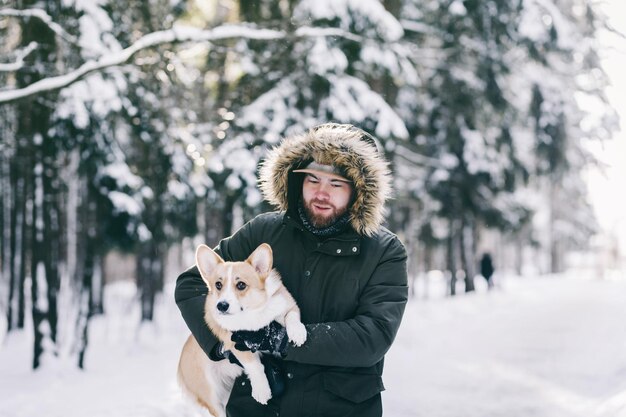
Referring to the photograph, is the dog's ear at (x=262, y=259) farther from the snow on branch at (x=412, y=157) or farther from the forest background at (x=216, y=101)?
the snow on branch at (x=412, y=157)

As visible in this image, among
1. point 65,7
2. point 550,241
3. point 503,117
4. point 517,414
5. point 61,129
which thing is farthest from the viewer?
point 550,241

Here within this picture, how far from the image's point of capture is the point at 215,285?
3271mm

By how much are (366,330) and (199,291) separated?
0.95m

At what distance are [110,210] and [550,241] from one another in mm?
33055

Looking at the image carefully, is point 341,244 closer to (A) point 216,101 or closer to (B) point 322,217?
(B) point 322,217

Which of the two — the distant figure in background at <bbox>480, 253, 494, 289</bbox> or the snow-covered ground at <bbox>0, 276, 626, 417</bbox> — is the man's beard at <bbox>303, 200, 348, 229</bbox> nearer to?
the snow-covered ground at <bbox>0, 276, 626, 417</bbox>

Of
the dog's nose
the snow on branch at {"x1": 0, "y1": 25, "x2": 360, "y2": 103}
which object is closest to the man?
the dog's nose

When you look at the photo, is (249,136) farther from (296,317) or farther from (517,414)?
(296,317)

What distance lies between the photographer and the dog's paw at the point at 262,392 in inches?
127

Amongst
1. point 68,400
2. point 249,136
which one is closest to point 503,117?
point 249,136

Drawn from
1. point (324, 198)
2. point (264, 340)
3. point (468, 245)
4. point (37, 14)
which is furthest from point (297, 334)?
point (468, 245)

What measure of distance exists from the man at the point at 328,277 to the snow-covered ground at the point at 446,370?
118 centimetres

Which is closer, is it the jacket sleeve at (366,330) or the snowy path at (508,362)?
the jacket sleeve at (366,330)

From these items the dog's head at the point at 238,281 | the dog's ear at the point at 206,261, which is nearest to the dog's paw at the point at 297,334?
the dog's head at the point at 238,281
